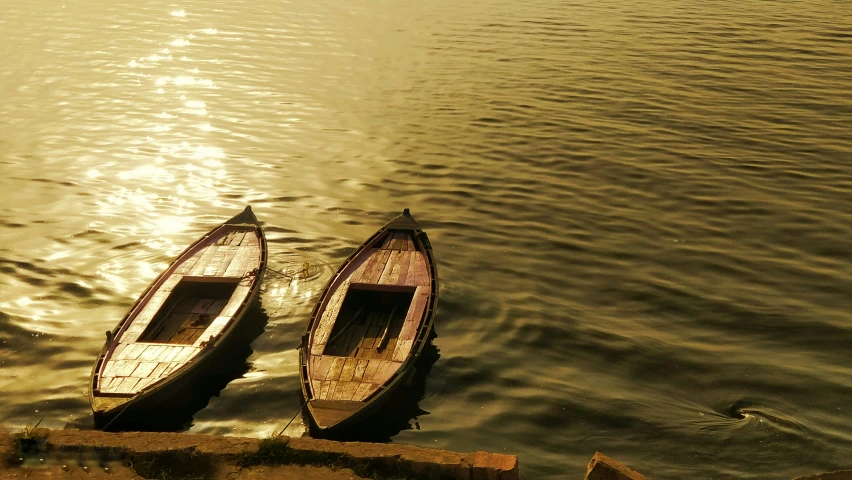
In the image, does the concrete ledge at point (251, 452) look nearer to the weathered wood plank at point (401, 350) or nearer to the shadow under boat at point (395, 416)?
the shadow under boat at point (395, 416)

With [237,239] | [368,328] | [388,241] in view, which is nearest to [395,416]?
[368,328]

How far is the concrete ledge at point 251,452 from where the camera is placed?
9.70 metres

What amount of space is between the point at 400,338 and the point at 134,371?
12.9ft

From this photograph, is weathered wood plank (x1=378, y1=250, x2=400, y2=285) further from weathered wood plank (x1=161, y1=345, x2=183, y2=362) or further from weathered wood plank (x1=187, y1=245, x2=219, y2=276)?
weathered wood plank (x1=161, y1=345, x2=183, y2=362)

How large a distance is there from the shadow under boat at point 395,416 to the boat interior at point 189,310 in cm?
268

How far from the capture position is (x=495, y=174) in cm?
2175

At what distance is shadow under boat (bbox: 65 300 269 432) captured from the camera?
40.3 ft

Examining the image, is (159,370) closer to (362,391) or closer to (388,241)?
(362,391)

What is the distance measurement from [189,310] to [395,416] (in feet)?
14.0

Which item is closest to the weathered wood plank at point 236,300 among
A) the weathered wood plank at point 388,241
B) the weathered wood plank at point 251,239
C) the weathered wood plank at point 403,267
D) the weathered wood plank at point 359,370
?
the weathered wood plank at point 251,239

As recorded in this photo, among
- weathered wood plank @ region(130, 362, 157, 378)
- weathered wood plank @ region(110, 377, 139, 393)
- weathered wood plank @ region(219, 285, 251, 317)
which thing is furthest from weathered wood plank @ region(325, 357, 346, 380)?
weathered wood plank @ region(110, 377, 139, 393)

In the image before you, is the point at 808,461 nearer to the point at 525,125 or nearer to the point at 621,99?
the point at 525,125

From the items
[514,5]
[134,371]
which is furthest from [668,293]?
[514,5]

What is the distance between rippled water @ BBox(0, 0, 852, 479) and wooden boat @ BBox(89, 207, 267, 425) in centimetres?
81
